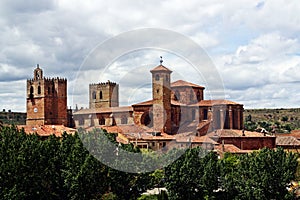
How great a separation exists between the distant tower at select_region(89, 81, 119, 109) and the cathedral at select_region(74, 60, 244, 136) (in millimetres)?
12175

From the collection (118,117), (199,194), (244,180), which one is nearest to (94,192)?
(199,194)

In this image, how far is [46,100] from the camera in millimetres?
77000

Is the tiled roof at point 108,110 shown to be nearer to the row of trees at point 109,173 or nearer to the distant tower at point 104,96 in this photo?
the distant tower at point 104,96

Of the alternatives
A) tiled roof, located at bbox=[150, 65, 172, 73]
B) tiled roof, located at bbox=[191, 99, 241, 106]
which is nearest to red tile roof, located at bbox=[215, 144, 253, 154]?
tiled roof, located at bbox=[191, 99, 241, 106]

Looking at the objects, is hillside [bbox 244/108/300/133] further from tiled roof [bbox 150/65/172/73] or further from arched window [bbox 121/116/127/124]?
tiled roof [bbox 150/65/172/73]

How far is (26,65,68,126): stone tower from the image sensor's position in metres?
76.9

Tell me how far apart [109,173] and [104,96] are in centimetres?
5275

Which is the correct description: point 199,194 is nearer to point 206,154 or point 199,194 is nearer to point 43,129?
point 206,154

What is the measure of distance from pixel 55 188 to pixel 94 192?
2.75 metres

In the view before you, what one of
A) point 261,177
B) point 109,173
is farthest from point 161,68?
point 109,173

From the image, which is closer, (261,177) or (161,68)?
(261,177)

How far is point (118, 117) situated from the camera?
71.3 metres

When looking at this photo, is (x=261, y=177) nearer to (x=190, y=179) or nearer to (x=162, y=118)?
(x=190, y=179)

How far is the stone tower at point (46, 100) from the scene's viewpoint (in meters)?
76.9
